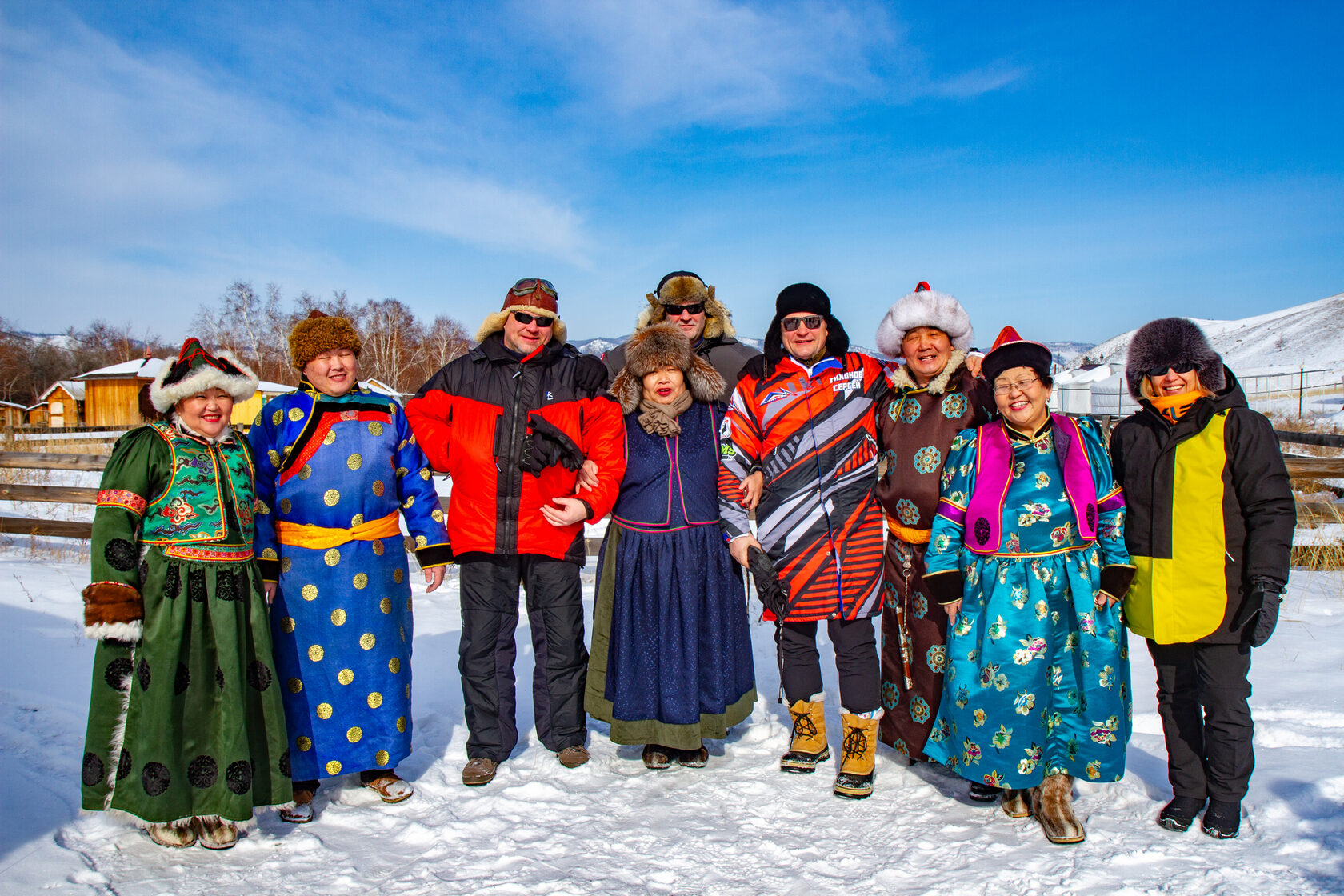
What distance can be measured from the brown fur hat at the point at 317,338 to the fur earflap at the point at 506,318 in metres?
0.55

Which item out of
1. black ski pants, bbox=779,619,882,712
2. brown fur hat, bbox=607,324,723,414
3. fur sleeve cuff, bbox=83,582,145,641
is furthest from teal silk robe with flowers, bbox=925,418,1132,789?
fur sleeve cuff, bbox=83,582,145,641

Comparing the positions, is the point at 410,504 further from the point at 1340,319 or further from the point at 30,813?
the point at 1340,319

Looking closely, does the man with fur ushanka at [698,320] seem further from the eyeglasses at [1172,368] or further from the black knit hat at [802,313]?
the eyeglasses at [1172,368]

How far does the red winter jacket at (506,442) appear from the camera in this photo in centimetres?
335

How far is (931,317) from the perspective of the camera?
3.14 m

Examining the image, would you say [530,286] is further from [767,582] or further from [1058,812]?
[1058,812]

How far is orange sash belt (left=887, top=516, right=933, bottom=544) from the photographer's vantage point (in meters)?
3.10

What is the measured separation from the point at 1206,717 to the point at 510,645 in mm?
2750

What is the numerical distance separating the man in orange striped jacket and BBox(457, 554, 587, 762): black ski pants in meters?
0.84

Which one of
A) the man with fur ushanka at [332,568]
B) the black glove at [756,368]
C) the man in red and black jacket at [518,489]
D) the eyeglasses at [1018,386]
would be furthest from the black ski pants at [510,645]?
the eyeglasses at [1018,386]

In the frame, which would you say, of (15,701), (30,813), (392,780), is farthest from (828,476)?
(15,701)

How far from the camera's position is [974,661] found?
2.81m

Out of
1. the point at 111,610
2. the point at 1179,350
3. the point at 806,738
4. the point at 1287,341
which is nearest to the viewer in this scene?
the point at 111,610

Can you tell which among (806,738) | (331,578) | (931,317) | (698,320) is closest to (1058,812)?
(806,738)
